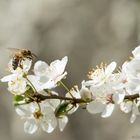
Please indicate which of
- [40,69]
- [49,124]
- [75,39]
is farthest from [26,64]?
[75,39]

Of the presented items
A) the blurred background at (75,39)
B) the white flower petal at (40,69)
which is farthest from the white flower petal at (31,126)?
the blurred background at (75,39)

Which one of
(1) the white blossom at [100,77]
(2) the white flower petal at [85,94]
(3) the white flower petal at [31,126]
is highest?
A: (1) the white blossom at [100,77]

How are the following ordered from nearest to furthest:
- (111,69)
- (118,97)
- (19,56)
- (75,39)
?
(118,97) → (111,69) → (19,56) → (75,39)

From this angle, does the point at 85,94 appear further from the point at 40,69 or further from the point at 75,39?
the point at 75,39

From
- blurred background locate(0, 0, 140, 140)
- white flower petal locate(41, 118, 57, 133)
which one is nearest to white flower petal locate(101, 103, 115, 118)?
white flower petal locate(41, 118, 57, 133)

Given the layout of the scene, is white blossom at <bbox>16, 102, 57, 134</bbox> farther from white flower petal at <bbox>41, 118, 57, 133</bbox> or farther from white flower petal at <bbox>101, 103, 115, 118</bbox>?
white flower petal at <bbox>101, 103, 115, 118</bbox>

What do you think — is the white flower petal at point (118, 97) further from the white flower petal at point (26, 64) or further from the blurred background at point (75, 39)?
the blurred background at point (75, 39)
